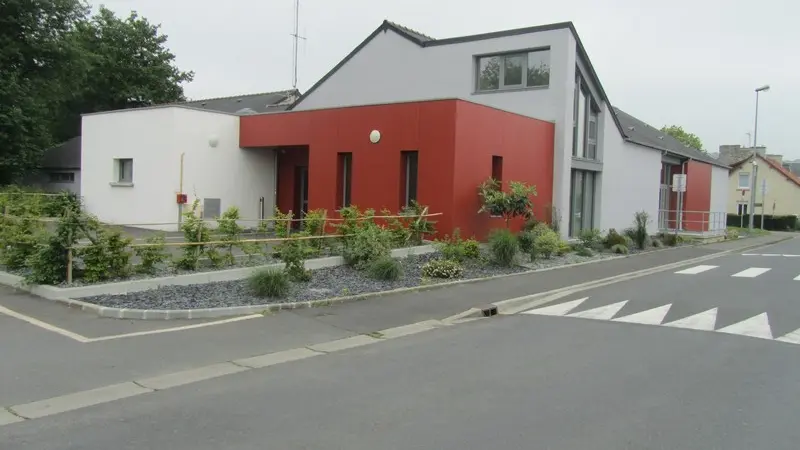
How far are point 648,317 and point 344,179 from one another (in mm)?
11823

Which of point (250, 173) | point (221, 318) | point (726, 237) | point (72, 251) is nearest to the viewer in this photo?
point (221, 318)

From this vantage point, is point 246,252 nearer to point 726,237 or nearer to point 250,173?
point 250,173

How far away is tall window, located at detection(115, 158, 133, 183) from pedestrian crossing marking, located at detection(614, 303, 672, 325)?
18432 mm

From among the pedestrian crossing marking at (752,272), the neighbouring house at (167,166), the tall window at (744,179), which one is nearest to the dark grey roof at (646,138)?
the pedestrian crossing marking at (752,272)

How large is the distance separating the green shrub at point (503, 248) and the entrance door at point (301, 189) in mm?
10198

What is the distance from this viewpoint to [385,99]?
24.8m

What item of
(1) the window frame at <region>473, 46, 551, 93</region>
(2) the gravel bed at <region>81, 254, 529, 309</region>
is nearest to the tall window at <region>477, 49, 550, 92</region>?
(1) the window frame at <region>473, 46, 551, 93</region>

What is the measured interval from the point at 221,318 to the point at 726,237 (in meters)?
29.7

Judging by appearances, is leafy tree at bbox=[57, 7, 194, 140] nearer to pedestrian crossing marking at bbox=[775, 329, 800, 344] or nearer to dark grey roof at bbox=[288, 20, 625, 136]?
dark grey roof at bbox=[288, 20, 625, 136]

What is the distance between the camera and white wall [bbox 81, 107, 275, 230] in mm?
20891

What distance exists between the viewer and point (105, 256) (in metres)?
11.0

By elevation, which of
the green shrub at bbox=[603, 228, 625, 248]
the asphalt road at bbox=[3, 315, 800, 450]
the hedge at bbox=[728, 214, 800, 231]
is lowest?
the asphalt road at bbox=[3, 315, 800, 450]

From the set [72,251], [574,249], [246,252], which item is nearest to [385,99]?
[574,249]

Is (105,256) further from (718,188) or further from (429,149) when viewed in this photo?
(718,188)
